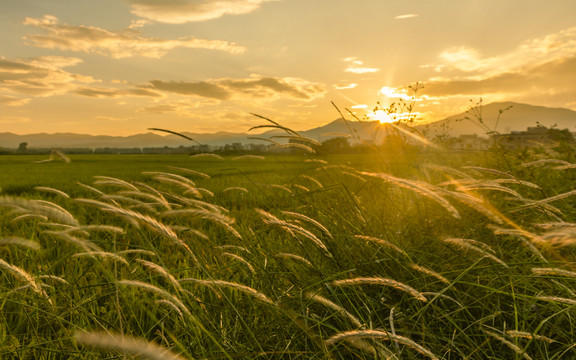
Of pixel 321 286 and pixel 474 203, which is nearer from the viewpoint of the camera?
pixel 474 203

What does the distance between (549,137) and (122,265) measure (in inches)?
294

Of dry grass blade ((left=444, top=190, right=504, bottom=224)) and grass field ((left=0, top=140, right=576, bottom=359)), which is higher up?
dry grass blade ((left=444, top=190, right=504, bottom=224))

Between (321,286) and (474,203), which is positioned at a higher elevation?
(474,203)

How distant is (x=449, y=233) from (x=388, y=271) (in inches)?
33.0

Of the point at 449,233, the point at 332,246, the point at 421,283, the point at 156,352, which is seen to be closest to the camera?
the point at 156,352

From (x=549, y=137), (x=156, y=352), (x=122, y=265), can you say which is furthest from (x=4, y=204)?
(x=549, y=137)

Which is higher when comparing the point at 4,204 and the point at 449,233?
the point at 4,204

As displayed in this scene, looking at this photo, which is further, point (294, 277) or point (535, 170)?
point (535, 170)

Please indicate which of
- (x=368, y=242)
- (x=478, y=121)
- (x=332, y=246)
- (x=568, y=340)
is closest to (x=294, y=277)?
(x=332, y=246)

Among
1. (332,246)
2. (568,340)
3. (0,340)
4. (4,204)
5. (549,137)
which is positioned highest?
(549,137)

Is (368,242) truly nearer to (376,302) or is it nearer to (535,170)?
(376,302)

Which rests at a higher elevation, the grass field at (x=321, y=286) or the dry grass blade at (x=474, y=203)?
the dry grass blade at (x=474, y=203)

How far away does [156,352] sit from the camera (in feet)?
3.00

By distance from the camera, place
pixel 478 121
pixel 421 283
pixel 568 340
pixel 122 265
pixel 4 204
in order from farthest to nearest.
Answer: pixel 478 121
pixel 122 265
pixel 421 283
pixel 568 340
pixel 4 204
